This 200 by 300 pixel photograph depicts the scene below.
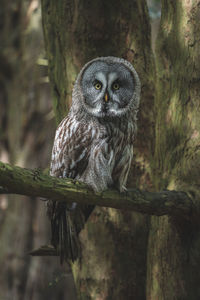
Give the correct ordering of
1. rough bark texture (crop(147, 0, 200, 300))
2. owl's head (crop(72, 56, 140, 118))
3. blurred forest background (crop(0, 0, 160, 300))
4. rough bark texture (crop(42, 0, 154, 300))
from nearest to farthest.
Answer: rough bark texture (crop(147, 0, 200, 300)), owl's head (crop(72, 56, 140, 118)), rough bark texture (crop(42, 0, 154, 300)), blurred forest background (crop(0, 0, 160, 300))

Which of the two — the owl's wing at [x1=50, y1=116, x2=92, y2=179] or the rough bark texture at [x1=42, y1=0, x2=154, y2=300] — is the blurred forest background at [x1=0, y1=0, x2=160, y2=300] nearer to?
the rough bark texture at [x1=42, y1=0, x2=154, y2=300]

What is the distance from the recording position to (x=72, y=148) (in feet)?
9.25

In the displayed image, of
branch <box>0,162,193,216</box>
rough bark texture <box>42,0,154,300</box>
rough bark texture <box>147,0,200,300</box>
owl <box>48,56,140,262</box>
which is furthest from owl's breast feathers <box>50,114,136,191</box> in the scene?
rough bark texture <box>42,0,154,300</box>

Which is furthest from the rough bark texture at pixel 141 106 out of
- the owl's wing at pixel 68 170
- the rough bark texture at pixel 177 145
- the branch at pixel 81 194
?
the branch at pixel 81 194

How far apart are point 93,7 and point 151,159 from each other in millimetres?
1312

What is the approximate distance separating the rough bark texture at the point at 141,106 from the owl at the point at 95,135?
1.37ft

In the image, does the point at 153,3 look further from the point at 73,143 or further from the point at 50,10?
the point at 73,143

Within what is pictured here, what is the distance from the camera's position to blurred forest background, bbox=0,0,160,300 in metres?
6.62

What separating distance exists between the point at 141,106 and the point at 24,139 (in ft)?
13.1

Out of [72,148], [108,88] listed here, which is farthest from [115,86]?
[72,148]

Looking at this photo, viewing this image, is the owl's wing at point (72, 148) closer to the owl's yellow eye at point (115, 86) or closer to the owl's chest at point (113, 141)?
the owl's chest at point (113, 141)

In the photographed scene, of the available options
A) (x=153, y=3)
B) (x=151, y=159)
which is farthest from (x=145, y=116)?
(x=153, y=3)

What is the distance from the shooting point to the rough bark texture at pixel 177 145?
2.73 m

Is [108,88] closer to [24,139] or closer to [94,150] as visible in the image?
[94,150]
